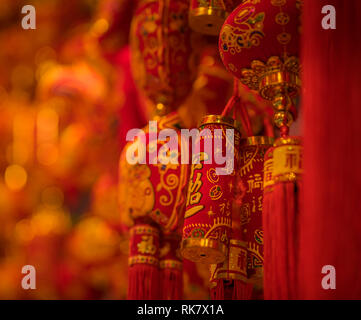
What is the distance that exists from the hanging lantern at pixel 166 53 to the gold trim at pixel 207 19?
0.12 metres

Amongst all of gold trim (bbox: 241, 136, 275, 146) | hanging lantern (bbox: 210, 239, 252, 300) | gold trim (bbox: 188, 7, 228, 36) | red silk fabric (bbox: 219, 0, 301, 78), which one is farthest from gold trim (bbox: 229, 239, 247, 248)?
gold trim (bbox: 188, 7, 228, 36)

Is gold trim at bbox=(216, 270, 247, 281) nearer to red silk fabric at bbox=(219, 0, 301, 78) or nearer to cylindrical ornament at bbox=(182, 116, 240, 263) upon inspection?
cylindrical ornament at bbox=(182, 116, 240, 263)

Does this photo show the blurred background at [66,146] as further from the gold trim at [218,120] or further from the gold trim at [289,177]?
the gold trim at [289,177]

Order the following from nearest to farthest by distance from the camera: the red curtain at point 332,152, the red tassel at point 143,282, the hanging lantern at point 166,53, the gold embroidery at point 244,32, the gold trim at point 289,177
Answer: the red curtain at point 332,152 → the gold trim at point 289,177 → the gold embroidery at point 244,32 → the red tassel at point 143,282 → the hanging lantern at point 166,53

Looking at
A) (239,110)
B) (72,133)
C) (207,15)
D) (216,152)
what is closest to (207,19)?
(207,15)

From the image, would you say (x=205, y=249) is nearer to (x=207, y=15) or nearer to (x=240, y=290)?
(x=240, y=290)

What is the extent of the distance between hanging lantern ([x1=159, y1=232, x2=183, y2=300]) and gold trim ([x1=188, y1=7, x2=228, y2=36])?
0.36 m

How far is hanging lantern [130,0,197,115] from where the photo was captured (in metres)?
1.60

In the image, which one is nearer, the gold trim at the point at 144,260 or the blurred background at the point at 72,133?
the gold trim at the point at 144,260

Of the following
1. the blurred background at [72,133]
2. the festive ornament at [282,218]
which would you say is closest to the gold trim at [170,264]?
the blurred background at [72,133]

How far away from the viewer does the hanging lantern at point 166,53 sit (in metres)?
1.60

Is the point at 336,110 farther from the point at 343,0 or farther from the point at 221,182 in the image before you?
the point at 221,182

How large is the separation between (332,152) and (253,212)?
1.00ft

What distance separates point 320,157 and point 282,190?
0.11m
